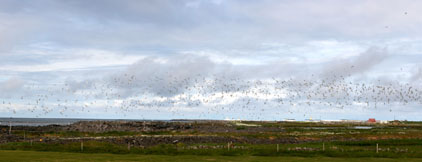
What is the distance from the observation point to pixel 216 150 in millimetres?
59062

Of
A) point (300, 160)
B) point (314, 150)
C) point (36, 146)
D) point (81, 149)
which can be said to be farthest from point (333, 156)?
point (36, 146)

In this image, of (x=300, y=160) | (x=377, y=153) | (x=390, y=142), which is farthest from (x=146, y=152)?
(x=390, y=142)

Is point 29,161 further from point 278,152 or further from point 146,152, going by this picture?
point 278,152

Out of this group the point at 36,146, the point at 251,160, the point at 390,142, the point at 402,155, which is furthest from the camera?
the point at 390,142

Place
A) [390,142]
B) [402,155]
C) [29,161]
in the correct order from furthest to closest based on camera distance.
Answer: [390,142], [402,155], [29,161]

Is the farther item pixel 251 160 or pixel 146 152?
pixel 146 152

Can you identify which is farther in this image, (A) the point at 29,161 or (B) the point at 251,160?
(B) the point at 251,160

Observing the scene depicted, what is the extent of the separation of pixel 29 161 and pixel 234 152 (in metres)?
26.9

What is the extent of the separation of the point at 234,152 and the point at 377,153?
64.3 feet

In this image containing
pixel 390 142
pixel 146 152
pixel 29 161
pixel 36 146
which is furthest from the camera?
pixel 390 142

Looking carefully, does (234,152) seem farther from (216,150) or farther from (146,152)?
(146,152)

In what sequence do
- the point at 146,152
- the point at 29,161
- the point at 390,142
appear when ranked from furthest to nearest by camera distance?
the point at 390,142 → the point at 146,152 → the point at 29,161

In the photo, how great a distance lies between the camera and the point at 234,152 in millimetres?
57312

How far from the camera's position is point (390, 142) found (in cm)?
7581
